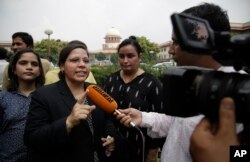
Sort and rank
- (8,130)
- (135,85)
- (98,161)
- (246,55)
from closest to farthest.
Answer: (246,55), (98,161), (8,130), (135,85)

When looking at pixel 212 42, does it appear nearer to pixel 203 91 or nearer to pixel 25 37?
pixel 203 91

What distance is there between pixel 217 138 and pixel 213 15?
2.23 ft

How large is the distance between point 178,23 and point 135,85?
2.15m

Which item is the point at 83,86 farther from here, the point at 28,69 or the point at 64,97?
the point at 28,69

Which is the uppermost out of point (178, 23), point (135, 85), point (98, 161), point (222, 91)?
point (178, 23)

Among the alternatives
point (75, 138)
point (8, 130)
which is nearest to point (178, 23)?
point (75, 138)

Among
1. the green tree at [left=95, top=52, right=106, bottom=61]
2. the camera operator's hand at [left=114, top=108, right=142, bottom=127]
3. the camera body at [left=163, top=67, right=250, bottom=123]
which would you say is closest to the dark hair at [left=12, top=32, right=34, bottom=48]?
the camera operator's hand at [left=114, top=108, right=142, bottom=127]

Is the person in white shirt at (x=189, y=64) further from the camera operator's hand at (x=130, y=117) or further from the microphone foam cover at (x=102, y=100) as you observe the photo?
the microphone foam cover at (x=102, y=100)

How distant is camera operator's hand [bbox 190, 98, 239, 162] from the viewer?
86 centimetres

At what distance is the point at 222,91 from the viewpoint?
35.1 inches

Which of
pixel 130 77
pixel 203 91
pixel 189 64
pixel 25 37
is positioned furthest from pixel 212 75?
pixel 25 37

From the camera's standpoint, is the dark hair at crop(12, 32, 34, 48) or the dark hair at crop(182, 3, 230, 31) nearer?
the dark hair at crop(182, 3, 230, 31)

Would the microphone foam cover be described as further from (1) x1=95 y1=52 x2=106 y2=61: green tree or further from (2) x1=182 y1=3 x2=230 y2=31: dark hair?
(1) x1=95 y1=52 x2=106 y2=61: green tree

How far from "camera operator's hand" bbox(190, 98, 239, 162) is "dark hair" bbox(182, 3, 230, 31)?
605mm
